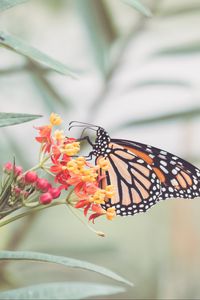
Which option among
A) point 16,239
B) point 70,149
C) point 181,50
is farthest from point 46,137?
point 181,50

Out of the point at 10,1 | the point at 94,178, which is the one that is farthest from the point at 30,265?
the point at 10,1

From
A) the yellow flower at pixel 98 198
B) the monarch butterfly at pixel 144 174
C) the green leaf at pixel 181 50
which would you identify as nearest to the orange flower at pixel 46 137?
the yellow flower at pixel 98 198

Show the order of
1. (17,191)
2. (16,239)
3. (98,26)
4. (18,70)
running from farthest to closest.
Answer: (98,26) → (16,239) → (18,70) → (17,191)

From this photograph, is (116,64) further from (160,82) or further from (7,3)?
(7,3)

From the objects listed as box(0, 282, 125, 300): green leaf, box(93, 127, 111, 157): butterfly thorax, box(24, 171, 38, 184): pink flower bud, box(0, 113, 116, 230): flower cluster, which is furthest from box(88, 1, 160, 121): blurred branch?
box(0, 282, 125, 300): green leaf

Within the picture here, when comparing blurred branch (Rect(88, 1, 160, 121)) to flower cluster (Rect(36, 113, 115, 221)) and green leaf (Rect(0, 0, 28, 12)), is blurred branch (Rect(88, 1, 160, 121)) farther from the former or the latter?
green leaf (Rect(0, 0, 28, 12))

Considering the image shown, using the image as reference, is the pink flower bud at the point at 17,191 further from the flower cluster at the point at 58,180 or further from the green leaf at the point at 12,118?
the green leaf at the point at 12,118

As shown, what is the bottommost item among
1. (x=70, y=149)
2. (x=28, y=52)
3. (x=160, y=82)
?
(x=70, y=149)
